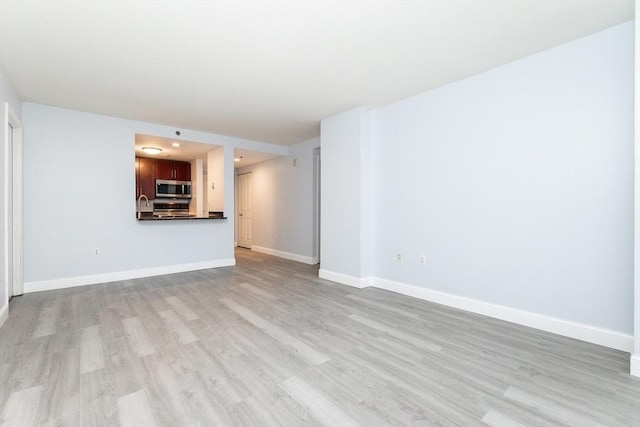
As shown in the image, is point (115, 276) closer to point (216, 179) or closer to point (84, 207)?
point (84, 207)

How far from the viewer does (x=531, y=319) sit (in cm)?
271

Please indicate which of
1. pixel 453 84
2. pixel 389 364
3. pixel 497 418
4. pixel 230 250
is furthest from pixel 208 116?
→ pixel 497 418

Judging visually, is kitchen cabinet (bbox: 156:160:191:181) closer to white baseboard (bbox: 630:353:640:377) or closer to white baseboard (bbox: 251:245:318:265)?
white baseboard (bbox: 251:245:318:265)

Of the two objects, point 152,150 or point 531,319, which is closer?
point 531,319

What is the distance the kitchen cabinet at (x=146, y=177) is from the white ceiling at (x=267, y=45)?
2967 millimetres

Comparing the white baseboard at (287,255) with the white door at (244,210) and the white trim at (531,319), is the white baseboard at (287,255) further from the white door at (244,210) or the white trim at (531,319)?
the white trim at (531,319)

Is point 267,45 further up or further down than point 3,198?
further up

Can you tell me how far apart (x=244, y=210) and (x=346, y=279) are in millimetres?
4836

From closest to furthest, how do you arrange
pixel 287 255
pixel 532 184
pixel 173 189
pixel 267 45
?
pixel 267 45 → pixel 532 184 → pixel 287 255 → pixel 173 189

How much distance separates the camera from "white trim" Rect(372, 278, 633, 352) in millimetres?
2307

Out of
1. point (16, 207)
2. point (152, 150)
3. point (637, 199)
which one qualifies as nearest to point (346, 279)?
point (637, 199)

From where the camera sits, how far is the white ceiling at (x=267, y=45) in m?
2.08

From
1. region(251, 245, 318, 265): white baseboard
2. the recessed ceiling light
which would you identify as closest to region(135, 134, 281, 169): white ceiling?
the recessed ceiling light

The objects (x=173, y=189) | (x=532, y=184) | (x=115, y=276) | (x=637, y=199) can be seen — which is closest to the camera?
(x=637, y=199)
